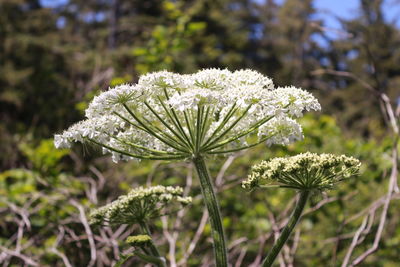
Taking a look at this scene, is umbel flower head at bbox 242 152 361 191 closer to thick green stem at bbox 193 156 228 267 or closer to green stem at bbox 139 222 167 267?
thick green stem at bbox 193 156 228 267

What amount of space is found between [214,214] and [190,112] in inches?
17.6

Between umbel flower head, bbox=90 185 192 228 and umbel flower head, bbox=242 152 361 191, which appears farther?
umbel flower head, bbox=90 185 192 228

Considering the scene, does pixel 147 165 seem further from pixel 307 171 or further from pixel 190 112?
pixel 307 171

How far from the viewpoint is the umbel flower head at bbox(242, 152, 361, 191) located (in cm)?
163

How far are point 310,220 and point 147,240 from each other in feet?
10.5

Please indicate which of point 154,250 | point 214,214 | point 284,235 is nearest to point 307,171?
point 284,235

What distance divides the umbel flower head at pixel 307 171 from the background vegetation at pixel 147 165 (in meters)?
0.36

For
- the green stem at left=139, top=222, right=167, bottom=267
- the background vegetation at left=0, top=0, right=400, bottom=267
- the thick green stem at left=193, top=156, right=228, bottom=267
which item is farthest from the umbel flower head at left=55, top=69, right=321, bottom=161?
the background vegetation at left=0, top=0, right=400, bottom=267

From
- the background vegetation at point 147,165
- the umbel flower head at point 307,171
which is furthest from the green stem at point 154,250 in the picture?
the background vegetation at point 147,165

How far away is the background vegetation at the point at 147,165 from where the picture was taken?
3465mm

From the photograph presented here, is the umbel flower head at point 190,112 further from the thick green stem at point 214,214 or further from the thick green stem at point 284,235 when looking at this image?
the thick green stem at point 284,235

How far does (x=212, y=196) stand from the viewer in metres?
1.79

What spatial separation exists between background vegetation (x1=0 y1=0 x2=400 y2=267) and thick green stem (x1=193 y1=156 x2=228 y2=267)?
1.74 ft

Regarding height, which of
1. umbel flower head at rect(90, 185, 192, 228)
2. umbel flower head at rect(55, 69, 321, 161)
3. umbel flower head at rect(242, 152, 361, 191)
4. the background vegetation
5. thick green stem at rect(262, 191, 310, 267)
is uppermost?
the background vegetation
